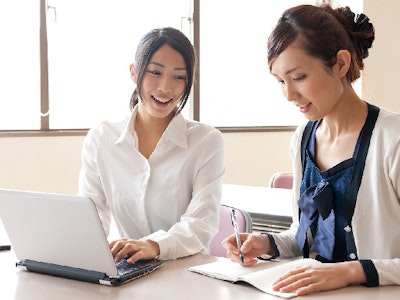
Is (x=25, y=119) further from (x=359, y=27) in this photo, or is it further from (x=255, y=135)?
(x=359, y=27)

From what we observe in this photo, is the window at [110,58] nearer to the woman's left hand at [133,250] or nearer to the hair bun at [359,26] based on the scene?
the woman's left hand at [133,250]

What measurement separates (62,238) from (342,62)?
836 millimetres

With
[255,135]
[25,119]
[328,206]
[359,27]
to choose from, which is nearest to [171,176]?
[328,206]

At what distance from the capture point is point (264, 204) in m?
2.92

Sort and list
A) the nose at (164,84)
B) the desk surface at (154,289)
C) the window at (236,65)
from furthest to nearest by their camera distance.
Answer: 1. the window at (236,65)
2. the nose at (164,84)
3. the desk surface at (154,289)

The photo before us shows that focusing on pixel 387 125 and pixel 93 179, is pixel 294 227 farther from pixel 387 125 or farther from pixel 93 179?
pixel 93 179

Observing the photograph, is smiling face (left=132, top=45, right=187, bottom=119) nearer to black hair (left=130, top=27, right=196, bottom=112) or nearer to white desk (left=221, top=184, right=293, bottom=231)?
black hair (left=130, top=27, right=196, bottom=112)

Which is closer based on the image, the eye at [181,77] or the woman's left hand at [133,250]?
the woman's left hand at [133,250]

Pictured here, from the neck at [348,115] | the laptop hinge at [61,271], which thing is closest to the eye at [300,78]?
the neck at [348,115]

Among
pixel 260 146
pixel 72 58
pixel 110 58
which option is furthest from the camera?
pixel 260 146

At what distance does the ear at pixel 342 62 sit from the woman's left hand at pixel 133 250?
2.22 ft

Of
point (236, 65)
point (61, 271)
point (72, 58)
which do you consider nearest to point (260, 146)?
point (236, 65)

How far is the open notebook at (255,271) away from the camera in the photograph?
4.71 feet

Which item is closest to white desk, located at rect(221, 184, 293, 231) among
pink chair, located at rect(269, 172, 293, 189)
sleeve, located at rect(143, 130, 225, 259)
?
pink chair, located at rect(269, 172, 293, 189)
